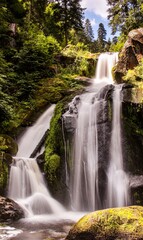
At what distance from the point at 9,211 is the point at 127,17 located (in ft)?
65.7

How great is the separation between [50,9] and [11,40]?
10110 mm

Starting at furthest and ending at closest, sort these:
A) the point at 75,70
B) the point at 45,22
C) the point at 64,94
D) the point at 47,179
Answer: the point at 45,22 → the point at 75,70 → the point at 64,94 → the point at 47,179

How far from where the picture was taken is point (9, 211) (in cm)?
841

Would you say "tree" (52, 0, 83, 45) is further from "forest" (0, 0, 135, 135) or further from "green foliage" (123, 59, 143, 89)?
"green foliage" (123, 59, 143, 89)

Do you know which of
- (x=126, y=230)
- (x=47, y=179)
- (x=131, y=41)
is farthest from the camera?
(x=131, y=41)

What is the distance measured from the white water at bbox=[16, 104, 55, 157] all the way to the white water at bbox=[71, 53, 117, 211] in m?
2.21

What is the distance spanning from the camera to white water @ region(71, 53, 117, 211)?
10469 mm

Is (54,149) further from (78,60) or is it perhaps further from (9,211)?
(78,60)

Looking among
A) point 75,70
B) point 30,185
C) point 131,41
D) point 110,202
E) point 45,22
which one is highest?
point 45,22

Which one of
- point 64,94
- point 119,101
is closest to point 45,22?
point 64,94

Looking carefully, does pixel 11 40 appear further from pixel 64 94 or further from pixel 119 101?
pixel 119 101

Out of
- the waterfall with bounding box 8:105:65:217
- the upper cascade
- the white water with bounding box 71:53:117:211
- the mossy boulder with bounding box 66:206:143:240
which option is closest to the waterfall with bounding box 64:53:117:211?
the white water with bounding box 71:53:117:211

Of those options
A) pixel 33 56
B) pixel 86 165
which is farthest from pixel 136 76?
pixel 33 56

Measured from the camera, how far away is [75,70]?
2153 cm
